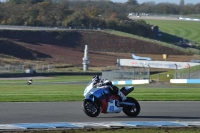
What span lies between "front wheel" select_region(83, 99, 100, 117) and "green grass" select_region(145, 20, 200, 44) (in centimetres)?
11673

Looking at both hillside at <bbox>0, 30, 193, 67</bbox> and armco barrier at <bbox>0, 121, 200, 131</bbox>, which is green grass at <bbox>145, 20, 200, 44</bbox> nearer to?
hillside at <bbox>0, 30, 193, 67</bbox>

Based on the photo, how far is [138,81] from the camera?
155ft

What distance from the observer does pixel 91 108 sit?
710 inches

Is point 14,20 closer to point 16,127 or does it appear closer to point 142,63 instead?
point 142,63

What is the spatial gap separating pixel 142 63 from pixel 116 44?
4844 centimetres

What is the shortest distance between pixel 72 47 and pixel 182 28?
54217 millimetres

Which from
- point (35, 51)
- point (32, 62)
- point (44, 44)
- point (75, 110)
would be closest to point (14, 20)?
point (44, 44)

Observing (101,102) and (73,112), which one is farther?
(73,112)

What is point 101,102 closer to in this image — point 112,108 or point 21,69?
point 112,108

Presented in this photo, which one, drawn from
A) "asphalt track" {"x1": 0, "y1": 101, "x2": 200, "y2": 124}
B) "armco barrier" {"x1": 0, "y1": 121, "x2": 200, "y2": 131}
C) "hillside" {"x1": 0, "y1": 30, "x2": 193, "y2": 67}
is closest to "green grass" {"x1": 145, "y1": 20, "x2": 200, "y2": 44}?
"hillside" {"x1": 0, "y1": 30, "x2": 193, "y2": 67}

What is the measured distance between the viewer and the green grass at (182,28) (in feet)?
461

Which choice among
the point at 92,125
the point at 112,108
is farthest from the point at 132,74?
the point at 92,125

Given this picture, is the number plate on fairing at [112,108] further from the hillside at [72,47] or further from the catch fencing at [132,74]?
the hillside at [72,47]

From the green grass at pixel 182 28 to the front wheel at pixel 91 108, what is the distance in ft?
383
